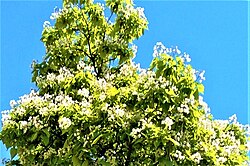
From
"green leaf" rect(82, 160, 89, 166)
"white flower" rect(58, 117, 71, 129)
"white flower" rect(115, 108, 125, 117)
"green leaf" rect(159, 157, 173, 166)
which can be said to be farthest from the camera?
"white flower" rect(58, 117, 71, 129)

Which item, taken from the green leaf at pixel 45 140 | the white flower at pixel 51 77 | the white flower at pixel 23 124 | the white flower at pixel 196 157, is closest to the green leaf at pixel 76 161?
the green leaf at pixel 45 140

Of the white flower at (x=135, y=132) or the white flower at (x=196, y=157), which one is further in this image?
the white flower at (x=196, y=157)

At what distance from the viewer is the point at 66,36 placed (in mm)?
9281

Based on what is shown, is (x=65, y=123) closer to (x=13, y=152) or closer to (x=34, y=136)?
(x=34, y=136)

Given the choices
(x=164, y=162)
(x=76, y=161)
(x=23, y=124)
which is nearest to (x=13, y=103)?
(x=23, y=124)

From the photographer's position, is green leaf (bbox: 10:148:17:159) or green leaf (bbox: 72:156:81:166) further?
green leaf (bbox: 10:148:17:159)

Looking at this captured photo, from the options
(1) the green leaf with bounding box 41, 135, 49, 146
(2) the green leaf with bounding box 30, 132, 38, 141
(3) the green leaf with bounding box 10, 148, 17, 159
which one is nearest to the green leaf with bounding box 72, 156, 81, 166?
(1) the green leaf with bounding box 41, 135, 49, 146

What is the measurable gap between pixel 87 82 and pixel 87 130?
46.2 inches

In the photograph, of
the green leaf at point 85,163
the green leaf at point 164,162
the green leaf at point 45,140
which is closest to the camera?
the green leaf at point 164,162

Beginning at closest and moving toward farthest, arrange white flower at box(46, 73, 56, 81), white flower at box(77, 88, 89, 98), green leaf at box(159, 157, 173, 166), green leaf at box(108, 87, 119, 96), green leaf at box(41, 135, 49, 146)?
green leaf at box(159, 157, 173, 166) < green leaf at box(41, 135, 49, 146) < green leaf at box(108, 87, 119, 96) < white flower at box(77, 88, 89, 98) < white flower at box(46, 73, 56, 81)

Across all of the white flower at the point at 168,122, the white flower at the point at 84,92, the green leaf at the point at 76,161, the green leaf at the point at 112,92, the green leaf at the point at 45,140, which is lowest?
the green leaf at the point at 76,161

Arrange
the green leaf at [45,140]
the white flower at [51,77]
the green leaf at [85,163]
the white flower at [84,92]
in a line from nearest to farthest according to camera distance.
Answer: the green leaf at [85,163] → the green leaf at [45,140] → the white flower at [84,92] → the white flower at [51,77]

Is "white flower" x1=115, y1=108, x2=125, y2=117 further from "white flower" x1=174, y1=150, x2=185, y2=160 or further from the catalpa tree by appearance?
"white flower" x1=174, y1=150, x2=185, y2=160

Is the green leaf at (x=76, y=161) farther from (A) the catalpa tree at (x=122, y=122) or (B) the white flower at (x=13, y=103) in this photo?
(B) the white flower at (x=13, y=103)
